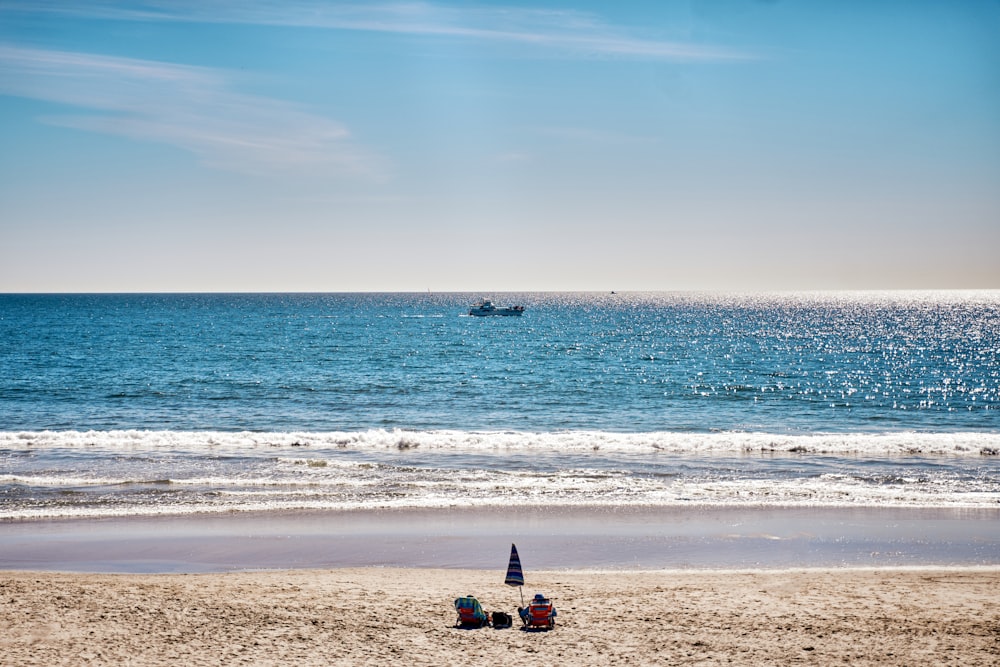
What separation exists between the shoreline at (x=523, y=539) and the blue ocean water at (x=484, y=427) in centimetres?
125

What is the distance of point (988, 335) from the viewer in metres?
105

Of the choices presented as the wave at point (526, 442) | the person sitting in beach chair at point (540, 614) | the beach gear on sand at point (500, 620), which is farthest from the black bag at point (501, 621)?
the wave at point (526, 442)

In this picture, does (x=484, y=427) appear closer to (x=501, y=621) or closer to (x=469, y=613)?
(x=501, y=621)

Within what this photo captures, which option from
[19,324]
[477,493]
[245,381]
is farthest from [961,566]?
[19,324]

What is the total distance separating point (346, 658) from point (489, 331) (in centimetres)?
10058

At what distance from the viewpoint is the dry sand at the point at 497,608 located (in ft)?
36.8

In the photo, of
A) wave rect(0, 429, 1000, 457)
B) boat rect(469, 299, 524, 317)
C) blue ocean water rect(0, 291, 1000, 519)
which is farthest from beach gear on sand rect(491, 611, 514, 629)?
boat rect(469, 299, 524, 317)

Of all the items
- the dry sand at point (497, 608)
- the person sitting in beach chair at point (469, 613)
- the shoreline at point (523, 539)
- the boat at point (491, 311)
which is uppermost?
the boat at point (491, 311)

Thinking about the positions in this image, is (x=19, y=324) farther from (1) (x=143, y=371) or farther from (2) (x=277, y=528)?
(2) (x=277, y=528)

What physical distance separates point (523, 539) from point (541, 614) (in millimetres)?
6374

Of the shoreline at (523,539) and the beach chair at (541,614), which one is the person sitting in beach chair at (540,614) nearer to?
the beach chair at (541,614)

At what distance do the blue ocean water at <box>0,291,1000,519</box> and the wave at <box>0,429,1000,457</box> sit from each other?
0.47 ft

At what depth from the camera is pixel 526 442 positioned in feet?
103

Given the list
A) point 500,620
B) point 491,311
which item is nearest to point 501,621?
point 500,620
